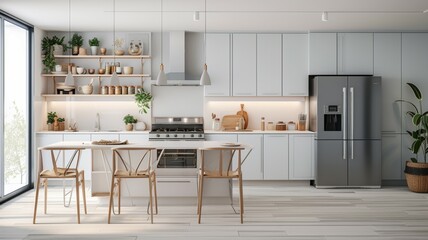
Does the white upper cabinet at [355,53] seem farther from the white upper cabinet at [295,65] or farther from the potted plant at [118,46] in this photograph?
the potted plant at [118,46]

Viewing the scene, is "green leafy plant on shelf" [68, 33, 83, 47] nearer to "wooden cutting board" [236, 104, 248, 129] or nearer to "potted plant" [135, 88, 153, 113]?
"potted plant" [135, 88, 153, 113]

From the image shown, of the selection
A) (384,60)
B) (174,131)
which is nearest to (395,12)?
(384,60)

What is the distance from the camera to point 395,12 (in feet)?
21.8

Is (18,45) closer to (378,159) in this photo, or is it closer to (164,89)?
(164,89)

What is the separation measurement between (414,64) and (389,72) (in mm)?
434

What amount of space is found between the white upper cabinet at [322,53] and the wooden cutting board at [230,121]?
4.81 ft

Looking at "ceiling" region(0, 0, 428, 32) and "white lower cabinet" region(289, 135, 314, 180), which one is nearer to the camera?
"ceiling" region(0, 0, 428, 32)

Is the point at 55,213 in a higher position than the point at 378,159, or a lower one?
lower

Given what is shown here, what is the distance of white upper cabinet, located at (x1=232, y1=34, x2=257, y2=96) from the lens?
8.30 m

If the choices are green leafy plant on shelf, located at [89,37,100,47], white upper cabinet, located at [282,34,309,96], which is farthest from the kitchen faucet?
white upper cabinet, located at [282,34,309,96]

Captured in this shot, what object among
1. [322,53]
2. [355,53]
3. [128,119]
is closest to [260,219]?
[128,119]

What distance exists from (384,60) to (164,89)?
146 inches

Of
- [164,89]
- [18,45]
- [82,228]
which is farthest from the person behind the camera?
[164,89]

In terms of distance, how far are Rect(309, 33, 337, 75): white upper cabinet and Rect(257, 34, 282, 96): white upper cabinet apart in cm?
53
